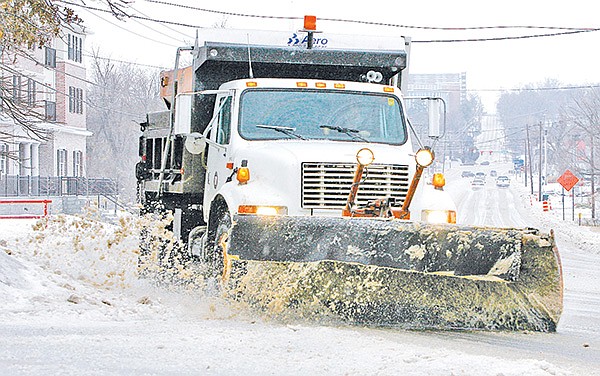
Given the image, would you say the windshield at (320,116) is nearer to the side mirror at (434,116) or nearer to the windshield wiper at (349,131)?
the windshield wiper at (349,131)

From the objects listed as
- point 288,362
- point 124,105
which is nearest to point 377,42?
point 288,362

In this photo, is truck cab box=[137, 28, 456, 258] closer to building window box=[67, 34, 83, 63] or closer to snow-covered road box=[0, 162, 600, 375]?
snow-covered road box=[0, 162, 600, 375]

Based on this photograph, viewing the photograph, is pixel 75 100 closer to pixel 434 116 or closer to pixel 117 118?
pixel 117 118

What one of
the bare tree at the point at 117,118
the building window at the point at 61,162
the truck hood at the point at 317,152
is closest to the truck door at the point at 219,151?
the truck hood at the point at 317,152

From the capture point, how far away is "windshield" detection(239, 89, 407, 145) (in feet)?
32.5

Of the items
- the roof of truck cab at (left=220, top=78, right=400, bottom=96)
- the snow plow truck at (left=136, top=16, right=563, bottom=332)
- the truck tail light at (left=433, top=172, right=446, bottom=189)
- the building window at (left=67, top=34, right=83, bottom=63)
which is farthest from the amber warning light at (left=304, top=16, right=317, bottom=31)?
the building window at (left=67, top=34, right=83, bottom=63)


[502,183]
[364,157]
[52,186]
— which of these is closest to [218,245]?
[364,157]

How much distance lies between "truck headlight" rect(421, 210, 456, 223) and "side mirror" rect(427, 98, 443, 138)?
1.59 metres

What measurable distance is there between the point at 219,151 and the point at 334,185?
177 cm

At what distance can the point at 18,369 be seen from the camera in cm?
559

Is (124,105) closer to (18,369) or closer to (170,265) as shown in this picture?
(170,265)

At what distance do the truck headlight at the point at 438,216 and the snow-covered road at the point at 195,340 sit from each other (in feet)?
4.70

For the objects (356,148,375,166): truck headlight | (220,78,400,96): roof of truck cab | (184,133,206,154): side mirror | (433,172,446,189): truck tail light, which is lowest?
(433,172,446,189): truck tail light

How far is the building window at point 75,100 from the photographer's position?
177 ft
